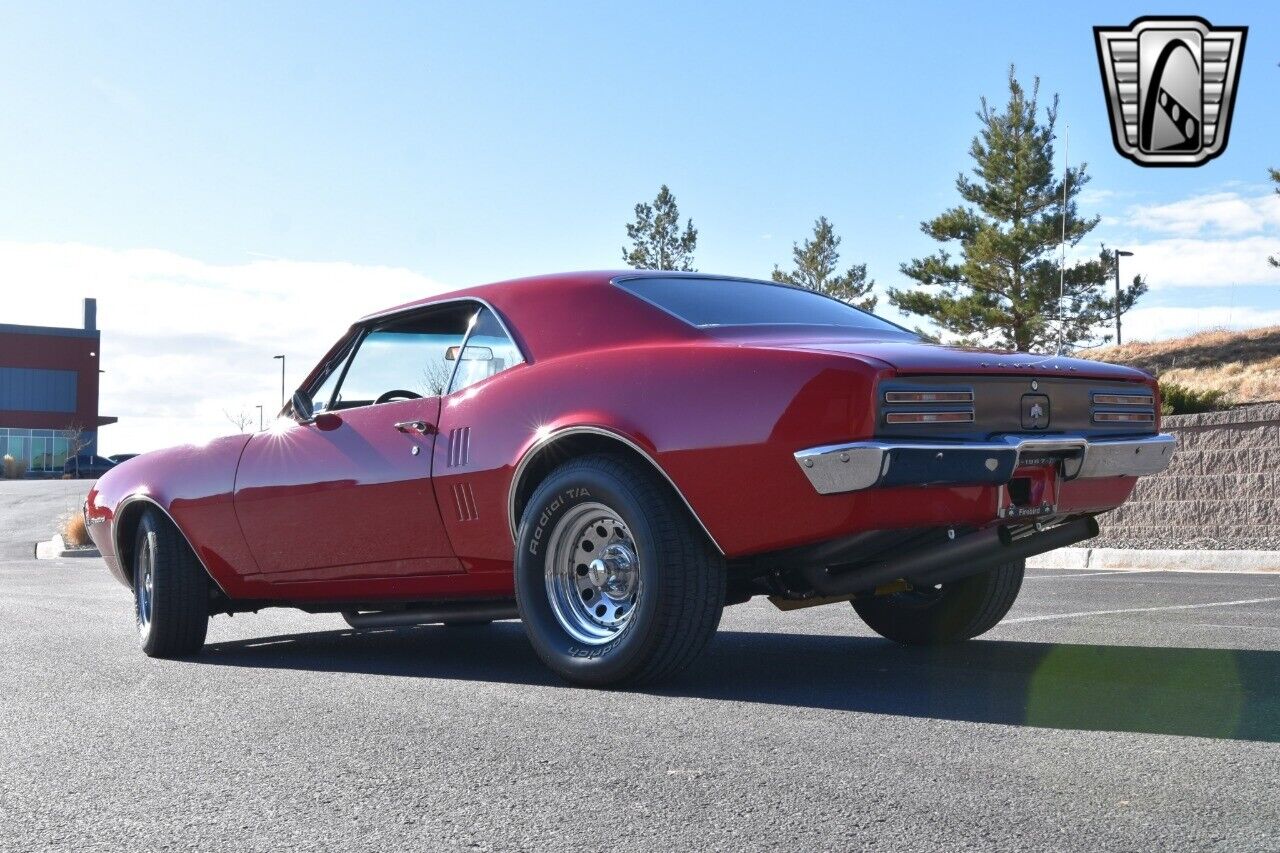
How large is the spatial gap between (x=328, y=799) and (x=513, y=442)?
1.92 m

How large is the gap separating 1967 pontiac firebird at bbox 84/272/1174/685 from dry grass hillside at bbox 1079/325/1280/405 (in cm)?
2140

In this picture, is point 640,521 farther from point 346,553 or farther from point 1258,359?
point 1258,359

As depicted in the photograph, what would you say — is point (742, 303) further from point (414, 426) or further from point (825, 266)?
point (825, 266)

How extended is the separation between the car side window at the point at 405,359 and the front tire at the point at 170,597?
1.18 m

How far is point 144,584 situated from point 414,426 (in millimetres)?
2202

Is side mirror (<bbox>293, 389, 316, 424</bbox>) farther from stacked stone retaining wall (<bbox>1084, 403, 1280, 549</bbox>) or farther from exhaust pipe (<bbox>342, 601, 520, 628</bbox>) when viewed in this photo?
stacked stone retaining wall (<bbox>1084, 403, 1280, 549</bbox>)

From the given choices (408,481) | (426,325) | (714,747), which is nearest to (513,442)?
(408,481)

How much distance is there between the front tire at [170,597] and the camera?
21.0ft

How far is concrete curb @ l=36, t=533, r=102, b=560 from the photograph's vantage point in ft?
68.5

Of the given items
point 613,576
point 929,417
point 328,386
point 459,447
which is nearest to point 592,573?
point 613,576

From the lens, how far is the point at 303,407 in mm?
6137

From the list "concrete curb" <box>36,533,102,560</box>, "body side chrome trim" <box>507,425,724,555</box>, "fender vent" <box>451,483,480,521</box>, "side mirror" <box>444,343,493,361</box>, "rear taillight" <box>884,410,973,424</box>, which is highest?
"side mirror" <box>444,343,493,361</box>

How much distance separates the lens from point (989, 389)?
14.3 ft

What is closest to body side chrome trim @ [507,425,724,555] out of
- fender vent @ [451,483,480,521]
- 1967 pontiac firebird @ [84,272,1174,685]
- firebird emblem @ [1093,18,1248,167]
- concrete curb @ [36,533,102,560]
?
1967 pontiac firebird @ [84,272,1174,685]
